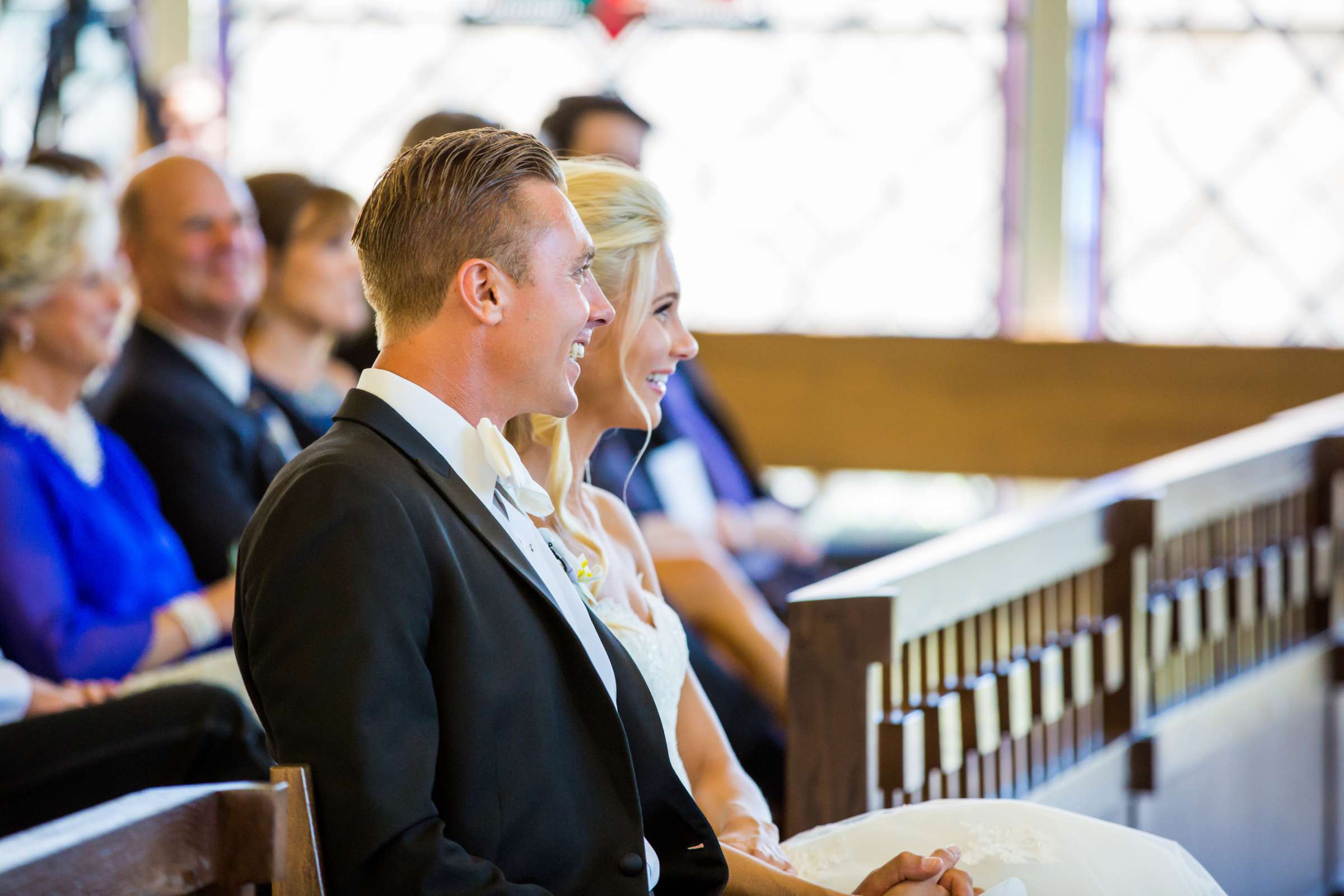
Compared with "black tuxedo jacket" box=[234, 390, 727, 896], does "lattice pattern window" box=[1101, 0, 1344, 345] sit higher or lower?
higher

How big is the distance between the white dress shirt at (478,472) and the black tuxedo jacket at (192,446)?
196cm

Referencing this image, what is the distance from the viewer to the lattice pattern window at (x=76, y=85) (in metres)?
5.74

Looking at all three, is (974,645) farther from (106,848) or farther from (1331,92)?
(1331,92)

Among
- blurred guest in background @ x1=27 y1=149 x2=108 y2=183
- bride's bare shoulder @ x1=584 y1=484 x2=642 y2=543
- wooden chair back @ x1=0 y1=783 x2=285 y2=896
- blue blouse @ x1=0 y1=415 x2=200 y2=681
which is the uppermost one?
blurred guest in background @ x1=27 y1=149 x2=108 y2=183

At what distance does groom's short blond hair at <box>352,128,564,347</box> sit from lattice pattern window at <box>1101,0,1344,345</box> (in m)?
4.34

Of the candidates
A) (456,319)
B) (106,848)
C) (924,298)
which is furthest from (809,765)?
(924,298)

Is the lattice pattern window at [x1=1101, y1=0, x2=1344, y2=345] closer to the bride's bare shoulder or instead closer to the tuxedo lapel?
the bride's bare shoulder

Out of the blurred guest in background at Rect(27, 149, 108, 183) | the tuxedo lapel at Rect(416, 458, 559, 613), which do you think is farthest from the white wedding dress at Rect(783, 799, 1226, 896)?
the blurred guest in background at Rect(27, 149, 108, 183)

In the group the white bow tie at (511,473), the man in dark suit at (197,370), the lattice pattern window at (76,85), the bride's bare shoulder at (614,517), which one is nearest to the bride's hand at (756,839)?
the bride's bare shoulder at (614,517)

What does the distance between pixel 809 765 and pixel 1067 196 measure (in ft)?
12.1

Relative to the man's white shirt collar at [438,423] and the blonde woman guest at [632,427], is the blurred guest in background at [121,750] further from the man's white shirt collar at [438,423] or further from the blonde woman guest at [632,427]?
the man's white shirt collar at [438,423]

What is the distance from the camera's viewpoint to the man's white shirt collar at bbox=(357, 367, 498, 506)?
1.48m

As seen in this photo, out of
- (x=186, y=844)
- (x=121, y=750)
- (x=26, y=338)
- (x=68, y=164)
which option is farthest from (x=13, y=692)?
(x=186, y=844)

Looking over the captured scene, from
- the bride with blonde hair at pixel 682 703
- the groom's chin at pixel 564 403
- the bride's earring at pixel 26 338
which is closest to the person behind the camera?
the groom's chin at pixel 564 403
